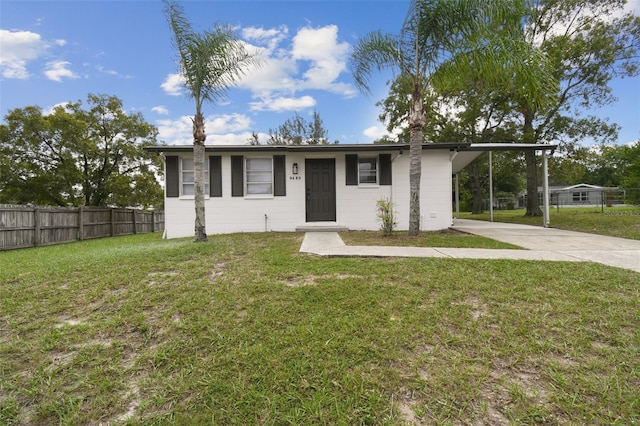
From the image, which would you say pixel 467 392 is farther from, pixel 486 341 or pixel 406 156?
pixel 406 156

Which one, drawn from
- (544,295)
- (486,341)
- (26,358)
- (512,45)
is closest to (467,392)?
(486,341)

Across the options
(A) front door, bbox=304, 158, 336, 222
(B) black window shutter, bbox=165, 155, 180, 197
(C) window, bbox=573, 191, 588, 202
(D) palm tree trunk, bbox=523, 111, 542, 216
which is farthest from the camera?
(C) window, bbox=573, 191, 588, 202

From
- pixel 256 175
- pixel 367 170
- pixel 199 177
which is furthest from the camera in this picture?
pixel 367 170

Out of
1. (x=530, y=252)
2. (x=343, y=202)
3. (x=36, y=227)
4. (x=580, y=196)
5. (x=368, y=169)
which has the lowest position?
(x=530, y=252)

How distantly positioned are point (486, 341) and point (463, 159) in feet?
34.1

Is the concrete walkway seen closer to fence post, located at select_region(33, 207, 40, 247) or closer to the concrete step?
the concrete step

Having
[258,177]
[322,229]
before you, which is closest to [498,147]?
[322,229]

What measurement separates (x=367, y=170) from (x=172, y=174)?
6457 millimetres

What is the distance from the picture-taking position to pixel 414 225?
6.90 m

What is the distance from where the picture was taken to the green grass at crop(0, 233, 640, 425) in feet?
5.27

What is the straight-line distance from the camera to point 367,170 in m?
9.42

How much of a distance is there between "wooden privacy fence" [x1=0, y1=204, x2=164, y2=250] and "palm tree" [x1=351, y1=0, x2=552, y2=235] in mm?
11268

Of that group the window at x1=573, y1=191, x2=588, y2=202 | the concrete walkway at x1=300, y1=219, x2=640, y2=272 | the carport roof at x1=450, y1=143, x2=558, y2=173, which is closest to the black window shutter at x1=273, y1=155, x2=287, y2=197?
the concrete walkway at x1=300, y1=219, x2=640, y2=272

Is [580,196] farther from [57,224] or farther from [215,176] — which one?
[57,224]
